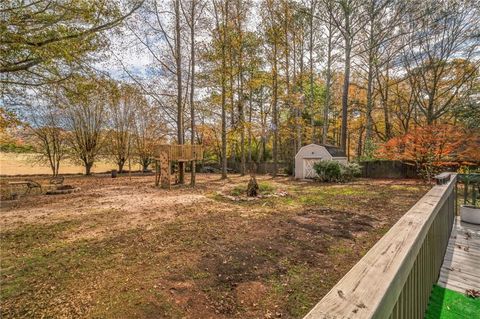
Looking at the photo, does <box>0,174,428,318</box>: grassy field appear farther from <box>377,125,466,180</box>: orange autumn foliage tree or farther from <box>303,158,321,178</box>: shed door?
<box>303,158,321,178</box>: shed door

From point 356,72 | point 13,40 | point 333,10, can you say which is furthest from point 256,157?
point 13,40

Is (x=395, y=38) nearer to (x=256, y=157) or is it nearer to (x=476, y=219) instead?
(x=476, y=219)

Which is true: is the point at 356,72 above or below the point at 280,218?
above

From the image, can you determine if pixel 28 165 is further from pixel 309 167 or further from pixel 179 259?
pixel 179 259

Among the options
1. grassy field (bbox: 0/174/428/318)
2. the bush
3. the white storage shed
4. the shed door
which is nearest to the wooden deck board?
grassy field (bbox: 0/174/428/318)

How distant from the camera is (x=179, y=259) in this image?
3664mm

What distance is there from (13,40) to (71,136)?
16924mm

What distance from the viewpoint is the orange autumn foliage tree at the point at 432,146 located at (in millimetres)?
11445

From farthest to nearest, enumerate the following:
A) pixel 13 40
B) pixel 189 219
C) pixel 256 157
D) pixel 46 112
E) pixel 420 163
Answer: pixel 256 157, pixel 46 112, pixel 420 163, pixel 189 219, pixel 13 40

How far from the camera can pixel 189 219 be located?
19.3 ft

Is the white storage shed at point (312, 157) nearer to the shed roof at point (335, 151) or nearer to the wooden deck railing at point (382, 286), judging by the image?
the shed roof at point (335, 151)

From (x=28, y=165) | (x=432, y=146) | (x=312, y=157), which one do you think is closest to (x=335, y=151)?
(x=312, y=157)

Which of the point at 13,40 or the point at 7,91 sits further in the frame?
the point at 7,91

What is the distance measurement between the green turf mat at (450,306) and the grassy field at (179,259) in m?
1.01
